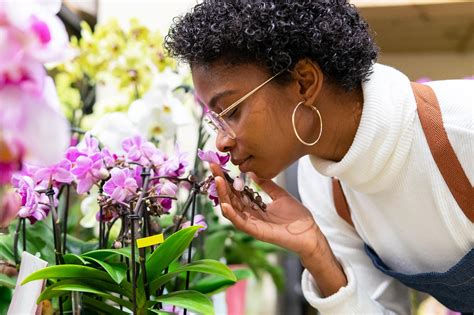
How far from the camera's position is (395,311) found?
1.11m

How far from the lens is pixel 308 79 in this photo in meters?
0.87

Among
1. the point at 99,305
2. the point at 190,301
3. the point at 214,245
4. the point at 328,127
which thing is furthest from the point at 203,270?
the point at 214,245

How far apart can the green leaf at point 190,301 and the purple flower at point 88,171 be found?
0.51 feet

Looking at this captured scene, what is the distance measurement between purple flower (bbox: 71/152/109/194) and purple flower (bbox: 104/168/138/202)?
0.05 ft

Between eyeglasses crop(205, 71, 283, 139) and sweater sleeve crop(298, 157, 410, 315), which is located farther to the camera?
sweater sleeve crop(298, 157, 410, 315)

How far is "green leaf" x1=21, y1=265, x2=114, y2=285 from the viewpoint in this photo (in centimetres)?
65

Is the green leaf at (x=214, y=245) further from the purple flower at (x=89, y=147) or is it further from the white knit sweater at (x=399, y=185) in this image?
the purple flower at (x=89, y=147)

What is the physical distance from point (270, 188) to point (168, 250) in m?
0.34

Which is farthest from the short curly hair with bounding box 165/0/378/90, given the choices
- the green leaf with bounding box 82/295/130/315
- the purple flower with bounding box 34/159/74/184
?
the green leaf with bounding box 82/295/130/315

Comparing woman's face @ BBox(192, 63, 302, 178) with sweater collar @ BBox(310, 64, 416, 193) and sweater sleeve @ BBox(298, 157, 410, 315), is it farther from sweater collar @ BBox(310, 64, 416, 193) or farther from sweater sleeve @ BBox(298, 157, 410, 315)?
sweater sleeve @ BBox(298, 157, 410, 315)

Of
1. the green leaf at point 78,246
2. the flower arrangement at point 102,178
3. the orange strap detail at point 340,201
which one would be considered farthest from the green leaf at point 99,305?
the orange strap detail at point 340,201

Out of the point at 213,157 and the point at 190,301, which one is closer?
the point at 190,301

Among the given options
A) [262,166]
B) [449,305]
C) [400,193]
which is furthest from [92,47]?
[449,305]

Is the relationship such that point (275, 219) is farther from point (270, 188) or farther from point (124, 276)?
point (124, 276)
